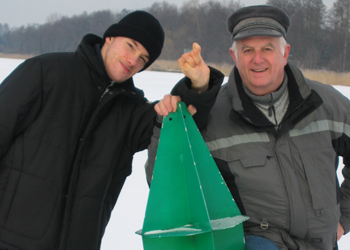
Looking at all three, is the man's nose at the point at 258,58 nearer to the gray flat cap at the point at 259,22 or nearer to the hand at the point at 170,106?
the gray flat cap at the point at 259,22

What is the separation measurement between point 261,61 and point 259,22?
176 millimetres

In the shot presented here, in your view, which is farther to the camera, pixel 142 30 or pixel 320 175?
pixel 142 30

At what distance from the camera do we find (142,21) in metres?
2.07

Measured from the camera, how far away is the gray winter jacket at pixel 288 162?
1.76 m

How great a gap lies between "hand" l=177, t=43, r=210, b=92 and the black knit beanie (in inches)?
19.5

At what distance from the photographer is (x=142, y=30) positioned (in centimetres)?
205

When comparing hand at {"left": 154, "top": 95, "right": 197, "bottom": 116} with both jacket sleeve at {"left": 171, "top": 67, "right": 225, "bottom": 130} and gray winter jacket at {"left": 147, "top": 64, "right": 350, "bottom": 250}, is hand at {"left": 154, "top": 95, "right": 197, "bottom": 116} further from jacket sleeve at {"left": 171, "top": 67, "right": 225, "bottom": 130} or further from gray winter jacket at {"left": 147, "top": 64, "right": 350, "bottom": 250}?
gray winter jacket at {"left": 147, "top": 64, "right": 350, "bottom": 250}

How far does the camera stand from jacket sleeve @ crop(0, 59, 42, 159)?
1.76 m

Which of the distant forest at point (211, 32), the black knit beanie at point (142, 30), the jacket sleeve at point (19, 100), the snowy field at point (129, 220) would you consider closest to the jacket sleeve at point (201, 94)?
the black knit beanie at point (142, 30)

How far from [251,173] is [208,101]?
1.25 feet

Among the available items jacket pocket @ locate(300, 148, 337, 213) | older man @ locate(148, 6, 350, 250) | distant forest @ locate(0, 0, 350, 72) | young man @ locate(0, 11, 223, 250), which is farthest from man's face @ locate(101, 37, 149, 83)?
distant forest @ locate(0, 0, 350, 72)

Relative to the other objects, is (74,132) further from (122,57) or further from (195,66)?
(195,66)

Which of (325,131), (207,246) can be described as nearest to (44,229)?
(207,246)

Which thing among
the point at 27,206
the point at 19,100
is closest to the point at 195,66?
the point at 19,100
